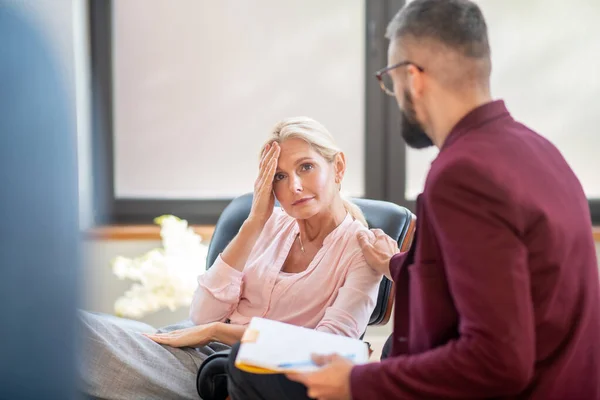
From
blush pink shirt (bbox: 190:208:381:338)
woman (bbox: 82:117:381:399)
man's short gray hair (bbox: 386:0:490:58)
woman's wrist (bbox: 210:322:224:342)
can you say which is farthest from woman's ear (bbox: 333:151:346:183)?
man's short gray hair (bbox: 386:0:490:58)

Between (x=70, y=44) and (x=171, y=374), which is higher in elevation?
(x=70, y=44)

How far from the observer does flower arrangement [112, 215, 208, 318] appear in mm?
2775

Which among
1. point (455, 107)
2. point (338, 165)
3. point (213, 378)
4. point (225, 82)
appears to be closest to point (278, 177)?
point (338, 165)

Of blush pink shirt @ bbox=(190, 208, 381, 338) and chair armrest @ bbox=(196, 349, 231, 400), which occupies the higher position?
blush pink shirt @ bbox=(190, 208, 381, 338)

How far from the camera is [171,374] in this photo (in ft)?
5.83

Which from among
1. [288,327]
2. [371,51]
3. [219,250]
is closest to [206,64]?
[371,51]

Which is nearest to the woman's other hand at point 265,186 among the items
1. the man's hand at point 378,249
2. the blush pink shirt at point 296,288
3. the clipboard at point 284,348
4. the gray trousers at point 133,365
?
the blush pink shirt at point 296,288

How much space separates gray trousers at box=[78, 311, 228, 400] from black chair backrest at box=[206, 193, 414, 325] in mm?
416

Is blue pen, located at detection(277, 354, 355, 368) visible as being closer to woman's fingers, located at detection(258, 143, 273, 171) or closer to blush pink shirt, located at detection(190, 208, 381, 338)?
blush pink shirt, located at detection(190, 208, 381, 338)

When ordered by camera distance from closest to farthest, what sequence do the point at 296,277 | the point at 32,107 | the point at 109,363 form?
the point at 32,107 < the point at 109,363 < the point at 296,277

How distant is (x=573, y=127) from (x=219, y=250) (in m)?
1.76

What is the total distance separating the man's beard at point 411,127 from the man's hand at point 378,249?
0.47 meters

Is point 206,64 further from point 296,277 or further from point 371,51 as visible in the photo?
point 296,277

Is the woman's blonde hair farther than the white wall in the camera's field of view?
No
